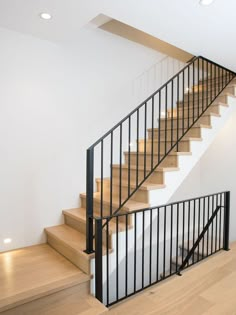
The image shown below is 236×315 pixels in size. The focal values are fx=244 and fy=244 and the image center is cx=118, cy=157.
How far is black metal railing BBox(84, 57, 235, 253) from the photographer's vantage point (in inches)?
102

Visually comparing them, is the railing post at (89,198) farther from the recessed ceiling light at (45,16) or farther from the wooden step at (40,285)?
the recessed ceiling light at (45,16)

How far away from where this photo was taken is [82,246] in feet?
8.21

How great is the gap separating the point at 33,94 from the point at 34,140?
0.57 m

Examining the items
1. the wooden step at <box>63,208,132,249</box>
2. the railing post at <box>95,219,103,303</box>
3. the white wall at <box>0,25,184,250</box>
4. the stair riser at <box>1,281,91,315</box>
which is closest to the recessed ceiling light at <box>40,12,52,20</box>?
the white wall at <box>0,25,184,250</box>

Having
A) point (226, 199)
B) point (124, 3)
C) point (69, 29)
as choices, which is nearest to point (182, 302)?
point (226, 199)

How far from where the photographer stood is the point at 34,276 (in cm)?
222

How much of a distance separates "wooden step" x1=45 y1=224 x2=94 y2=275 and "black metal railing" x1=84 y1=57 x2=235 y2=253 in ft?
0.40

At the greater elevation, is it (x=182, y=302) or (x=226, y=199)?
(x=226, y=199)

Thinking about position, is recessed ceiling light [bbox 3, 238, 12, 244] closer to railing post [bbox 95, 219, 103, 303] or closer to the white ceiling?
railing post [bbox 95, 219, 103, 303]

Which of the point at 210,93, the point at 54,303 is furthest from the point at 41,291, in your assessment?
the point at 210,93

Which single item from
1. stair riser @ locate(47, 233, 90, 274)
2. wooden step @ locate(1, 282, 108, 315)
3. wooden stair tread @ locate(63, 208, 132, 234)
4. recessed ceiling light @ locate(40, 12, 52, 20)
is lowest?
wooden step @ locate(1, 282, 108, 315)

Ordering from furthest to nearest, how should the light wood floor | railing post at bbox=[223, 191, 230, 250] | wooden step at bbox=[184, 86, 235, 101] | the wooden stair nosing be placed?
wooden step at bbox=[184, 86, 235, 101], railing post at bbox=[223, 191, 230, 250], the light wood floor, the wooden stair nosing

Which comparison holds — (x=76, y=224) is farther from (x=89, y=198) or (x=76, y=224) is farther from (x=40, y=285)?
(x=40, y=285)

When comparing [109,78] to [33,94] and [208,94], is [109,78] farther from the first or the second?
[208,94]
